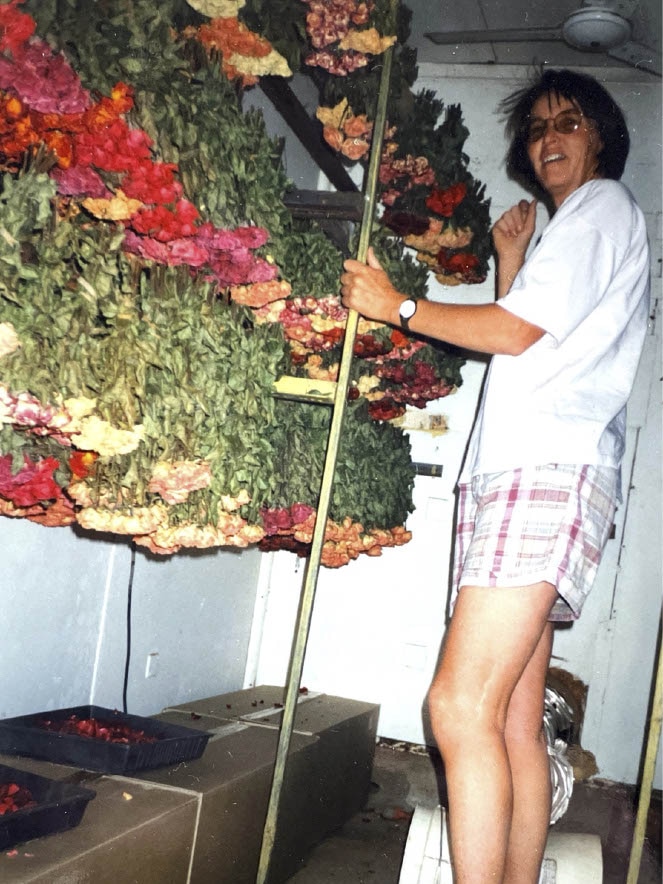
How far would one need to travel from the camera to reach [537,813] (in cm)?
160

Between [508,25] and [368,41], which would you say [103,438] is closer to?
[368,41]

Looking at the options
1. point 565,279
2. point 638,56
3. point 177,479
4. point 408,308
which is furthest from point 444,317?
point 638,56

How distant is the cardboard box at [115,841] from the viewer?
144cm

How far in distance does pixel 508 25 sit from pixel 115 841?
11.8ft

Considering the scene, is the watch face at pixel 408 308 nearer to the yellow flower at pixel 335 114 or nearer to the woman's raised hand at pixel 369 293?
the woman's raised hand at pixel 369 293

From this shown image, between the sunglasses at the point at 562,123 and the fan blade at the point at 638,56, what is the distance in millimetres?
2134

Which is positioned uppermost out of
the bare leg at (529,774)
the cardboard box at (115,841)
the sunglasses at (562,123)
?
the sunglasses at (562,123)

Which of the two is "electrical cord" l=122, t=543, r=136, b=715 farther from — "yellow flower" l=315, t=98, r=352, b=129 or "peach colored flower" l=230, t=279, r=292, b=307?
"yellow flower" l=315, t=98, r=352, b=129

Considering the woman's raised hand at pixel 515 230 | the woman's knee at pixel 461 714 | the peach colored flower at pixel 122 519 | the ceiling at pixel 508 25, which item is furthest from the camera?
the ceiling at pixel 508 25

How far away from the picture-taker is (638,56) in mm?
3664

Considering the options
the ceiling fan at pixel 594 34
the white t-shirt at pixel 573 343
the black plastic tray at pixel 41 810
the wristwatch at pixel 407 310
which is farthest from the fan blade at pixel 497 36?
the black plastic tray at pixel 41 810

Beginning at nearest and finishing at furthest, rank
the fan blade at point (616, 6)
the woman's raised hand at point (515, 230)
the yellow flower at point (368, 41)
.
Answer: the yellow flower at point (368, 41)
the woman's raised hand at point (515, 230)
the fan blade at point (616, 6)

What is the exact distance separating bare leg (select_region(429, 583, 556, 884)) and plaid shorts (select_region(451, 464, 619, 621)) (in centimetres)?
4

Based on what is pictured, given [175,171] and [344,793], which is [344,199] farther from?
[344,793]
